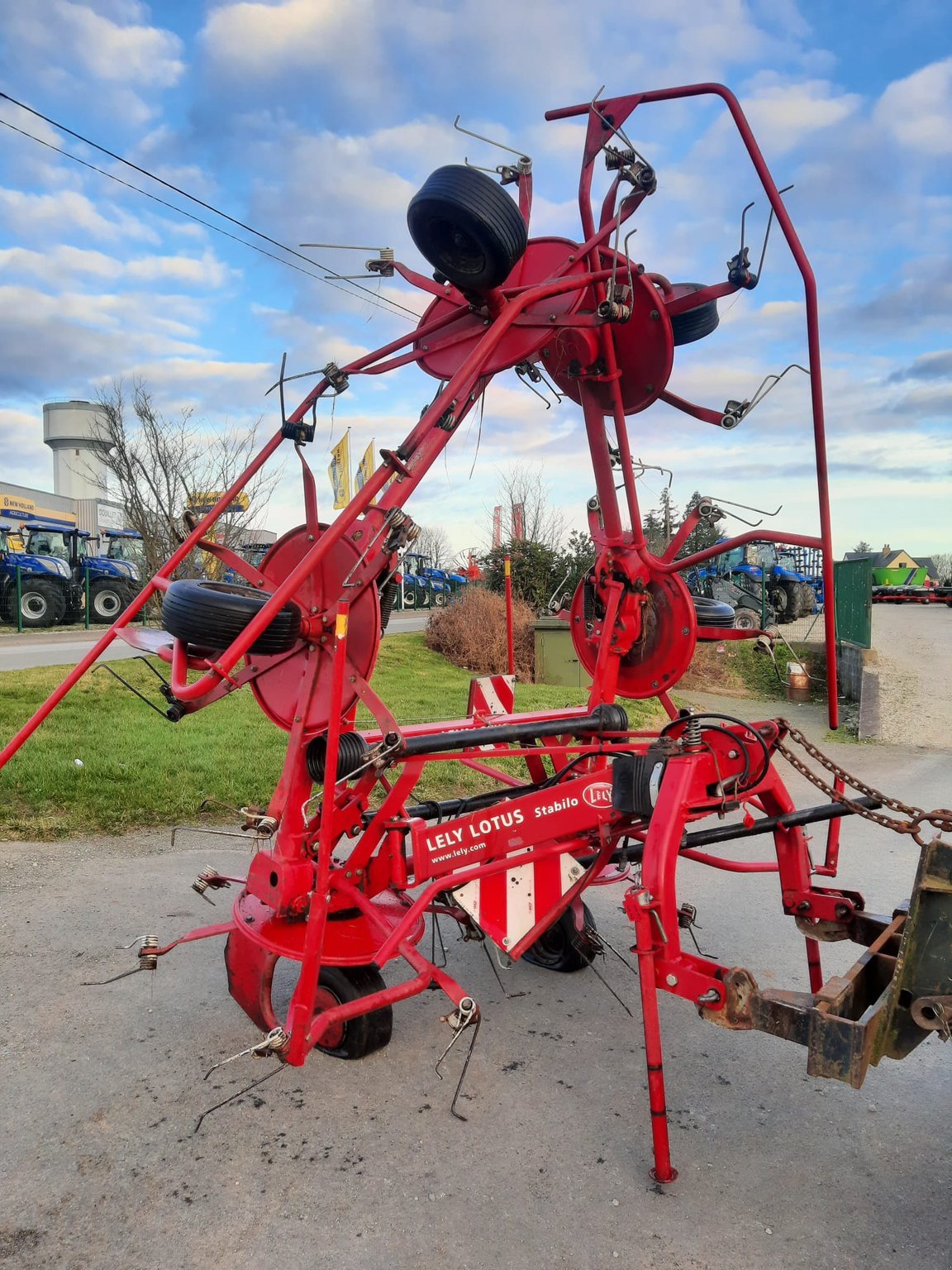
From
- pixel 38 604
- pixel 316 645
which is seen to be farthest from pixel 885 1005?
pixel 38 604

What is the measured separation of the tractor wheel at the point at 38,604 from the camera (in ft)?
72.9

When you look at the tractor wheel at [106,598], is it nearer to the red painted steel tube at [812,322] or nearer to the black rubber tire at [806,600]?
the black rubber tire at [806,600]

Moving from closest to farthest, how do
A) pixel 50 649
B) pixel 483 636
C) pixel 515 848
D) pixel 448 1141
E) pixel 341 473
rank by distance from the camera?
pixel 448 1141, pixel 515 848, pixel 341 473, pixel 50 649, pixel 483 636

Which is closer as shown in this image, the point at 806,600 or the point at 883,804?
the point at 883,804

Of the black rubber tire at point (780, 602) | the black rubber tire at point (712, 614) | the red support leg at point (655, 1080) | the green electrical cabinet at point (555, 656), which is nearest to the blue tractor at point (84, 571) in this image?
the green electrical cabinet at point (555, 656)

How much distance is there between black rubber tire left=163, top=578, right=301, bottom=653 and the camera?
3.22 m

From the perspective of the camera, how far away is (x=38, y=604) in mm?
22344

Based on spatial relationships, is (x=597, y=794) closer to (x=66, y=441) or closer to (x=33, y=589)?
(x=33, y=589)

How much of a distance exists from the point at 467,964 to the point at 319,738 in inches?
67.4

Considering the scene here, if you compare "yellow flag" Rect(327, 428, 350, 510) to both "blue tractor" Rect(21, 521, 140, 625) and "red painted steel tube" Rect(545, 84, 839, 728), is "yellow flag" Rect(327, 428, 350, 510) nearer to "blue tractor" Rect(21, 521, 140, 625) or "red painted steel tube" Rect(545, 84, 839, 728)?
"red painted steel tube" Rect(545, 84, 839, 728)

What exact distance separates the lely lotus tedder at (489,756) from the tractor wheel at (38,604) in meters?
20.5

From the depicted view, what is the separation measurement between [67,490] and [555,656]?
51.1 m

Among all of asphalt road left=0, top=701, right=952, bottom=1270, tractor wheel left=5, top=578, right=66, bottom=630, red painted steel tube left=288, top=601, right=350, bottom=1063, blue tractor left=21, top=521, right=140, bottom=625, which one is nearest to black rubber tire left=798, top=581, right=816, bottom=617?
blue tractor left=21, top=521, right=140, bottom=625

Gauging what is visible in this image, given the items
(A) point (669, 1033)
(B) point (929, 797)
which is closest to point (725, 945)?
(A) point (669, 1033)
